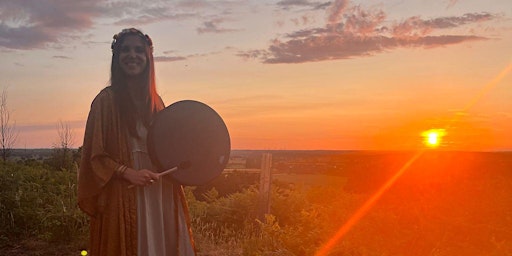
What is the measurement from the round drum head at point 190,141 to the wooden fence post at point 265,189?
6902 millimetres

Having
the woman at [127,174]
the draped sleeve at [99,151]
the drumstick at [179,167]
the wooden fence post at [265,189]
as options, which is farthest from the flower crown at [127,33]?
the wooden fence post at [265,189]

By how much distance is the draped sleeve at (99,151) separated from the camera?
3.19 m

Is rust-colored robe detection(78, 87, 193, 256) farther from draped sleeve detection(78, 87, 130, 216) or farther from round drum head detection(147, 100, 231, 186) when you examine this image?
round drum head detection(147, 100, 231, 186)

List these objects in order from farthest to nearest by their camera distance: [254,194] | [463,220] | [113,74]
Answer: [254,194] → [463,220] → [113,74]

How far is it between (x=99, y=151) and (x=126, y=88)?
0.43 metres

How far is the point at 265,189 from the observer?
10320 mm

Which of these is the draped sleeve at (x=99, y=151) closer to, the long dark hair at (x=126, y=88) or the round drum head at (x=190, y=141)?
the long dark hair at (x=126, y=88)

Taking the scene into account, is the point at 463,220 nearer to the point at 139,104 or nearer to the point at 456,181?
the point at 456,181

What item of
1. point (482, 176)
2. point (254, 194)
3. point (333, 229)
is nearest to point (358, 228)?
point (333, 229)

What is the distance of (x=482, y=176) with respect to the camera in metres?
5.46

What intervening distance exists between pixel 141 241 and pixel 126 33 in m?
1.25

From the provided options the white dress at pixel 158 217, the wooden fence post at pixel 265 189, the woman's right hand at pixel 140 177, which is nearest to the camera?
the woman's right hand at pixel 140 177

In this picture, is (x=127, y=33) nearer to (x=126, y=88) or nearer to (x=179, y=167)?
(x=126, y=88)

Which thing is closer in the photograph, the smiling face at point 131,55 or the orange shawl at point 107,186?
the orange shawl at point 107,186
